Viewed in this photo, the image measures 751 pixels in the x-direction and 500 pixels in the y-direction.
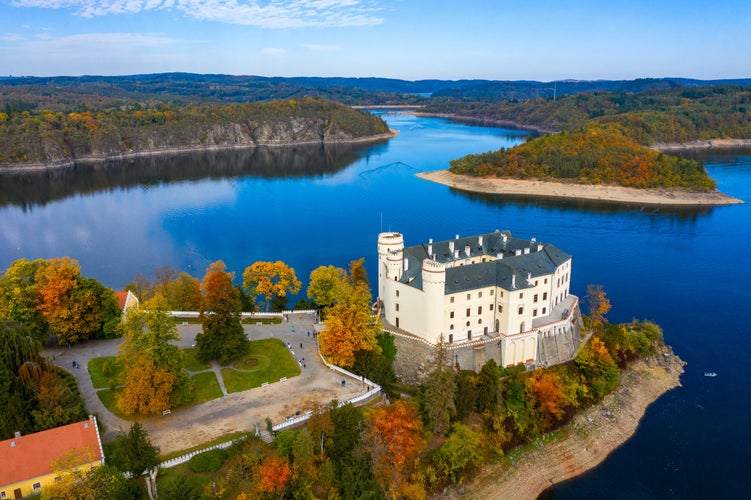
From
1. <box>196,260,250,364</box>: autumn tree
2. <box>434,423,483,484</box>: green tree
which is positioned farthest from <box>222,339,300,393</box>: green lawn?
<box>434,423,483,484</box>: green tree

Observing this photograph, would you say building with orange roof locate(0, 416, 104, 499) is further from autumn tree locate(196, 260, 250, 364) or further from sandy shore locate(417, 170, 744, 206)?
sandy shore locate(417, 170, 744, 206)

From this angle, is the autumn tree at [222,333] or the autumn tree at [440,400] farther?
the autumn tree at [222,333]

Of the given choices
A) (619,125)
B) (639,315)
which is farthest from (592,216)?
(619,125)

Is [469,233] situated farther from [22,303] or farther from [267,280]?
[22,303]

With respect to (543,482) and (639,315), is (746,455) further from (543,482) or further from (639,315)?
(639,315)

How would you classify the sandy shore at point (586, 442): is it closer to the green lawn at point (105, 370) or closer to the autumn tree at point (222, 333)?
the autumn tree at point (222, 333)

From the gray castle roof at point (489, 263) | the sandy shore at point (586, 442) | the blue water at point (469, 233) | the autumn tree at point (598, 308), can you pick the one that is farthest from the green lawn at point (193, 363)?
the autumn tree at point (598, 308)

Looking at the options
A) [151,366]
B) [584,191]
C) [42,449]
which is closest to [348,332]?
[151,366]

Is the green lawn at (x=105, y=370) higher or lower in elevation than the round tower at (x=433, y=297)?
lower
